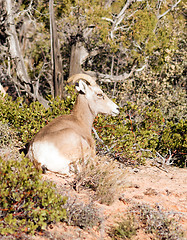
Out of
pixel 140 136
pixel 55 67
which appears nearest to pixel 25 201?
pixel 140 136

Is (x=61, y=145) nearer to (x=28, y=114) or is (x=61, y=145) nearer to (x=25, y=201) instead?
(x=25, y=201)

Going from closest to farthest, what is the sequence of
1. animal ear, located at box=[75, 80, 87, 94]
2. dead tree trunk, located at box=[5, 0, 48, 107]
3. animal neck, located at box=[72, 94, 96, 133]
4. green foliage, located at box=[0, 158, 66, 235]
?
green foliage, located at box=[0, 158, 66, 235] → animal ear, located at box=[75, 80, 87, 94] → animal neck, located at box=[72, 94, 96, 133] → dead tree trunk, located at box=[5, 0, 48, 107]

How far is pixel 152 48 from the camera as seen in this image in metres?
11.9

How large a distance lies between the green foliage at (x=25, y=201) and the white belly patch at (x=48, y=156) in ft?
4.97

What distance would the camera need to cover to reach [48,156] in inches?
215

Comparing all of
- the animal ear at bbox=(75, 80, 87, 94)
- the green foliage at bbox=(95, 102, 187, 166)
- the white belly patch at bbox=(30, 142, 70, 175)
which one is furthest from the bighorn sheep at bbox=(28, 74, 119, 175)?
the green foliage at bbox=(95, 102, 187, 166)

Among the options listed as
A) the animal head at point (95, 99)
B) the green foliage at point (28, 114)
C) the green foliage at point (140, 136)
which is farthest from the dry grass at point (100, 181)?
the green foliage at point (28, 114)

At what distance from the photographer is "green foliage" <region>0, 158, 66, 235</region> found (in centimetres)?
364

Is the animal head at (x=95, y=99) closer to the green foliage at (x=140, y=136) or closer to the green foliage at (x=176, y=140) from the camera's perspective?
the green foliage at (x=140, y=136)

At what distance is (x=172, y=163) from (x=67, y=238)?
5.16 m

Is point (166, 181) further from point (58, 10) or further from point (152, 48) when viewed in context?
point (58, 10)

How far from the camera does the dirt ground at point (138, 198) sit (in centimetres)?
403

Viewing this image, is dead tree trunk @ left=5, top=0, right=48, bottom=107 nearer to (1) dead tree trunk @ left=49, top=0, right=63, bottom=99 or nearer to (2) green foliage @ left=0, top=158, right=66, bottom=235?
(1) dead tree trunk @ left=49, top=0, right=63, bottom=99

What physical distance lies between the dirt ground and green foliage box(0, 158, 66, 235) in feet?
0.90
